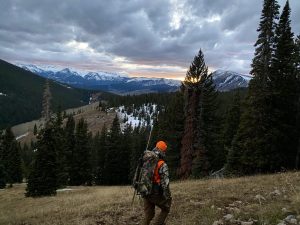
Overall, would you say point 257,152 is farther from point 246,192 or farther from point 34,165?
point 34,165

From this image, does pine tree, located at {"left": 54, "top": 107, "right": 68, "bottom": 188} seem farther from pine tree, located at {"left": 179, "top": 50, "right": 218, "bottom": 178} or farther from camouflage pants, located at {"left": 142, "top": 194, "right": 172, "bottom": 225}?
camouflage pants, located at {"left": 142, "top": 194, "right": 172, "bottom": 225}

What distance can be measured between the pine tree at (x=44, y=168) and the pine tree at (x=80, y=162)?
86.0ft

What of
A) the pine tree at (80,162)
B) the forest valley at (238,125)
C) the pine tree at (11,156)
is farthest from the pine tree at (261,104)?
the pine tree at (11,156)

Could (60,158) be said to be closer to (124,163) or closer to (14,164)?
(124,163)

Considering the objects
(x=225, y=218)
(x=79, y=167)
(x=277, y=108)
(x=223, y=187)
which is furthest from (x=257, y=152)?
(x=79, y=167)

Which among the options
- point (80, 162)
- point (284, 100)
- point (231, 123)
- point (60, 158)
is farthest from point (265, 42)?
point (80, 162)

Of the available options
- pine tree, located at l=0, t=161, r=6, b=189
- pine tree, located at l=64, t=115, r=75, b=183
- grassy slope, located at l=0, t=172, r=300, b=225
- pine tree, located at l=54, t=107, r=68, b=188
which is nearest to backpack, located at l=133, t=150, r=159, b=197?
grassy slope, located at l=0, t=172, r=300, b=225

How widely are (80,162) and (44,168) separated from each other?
27381 millimetres

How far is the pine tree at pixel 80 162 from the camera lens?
6975 centimetres

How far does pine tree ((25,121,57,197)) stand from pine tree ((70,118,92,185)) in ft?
86.0

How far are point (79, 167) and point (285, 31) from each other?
46.3m

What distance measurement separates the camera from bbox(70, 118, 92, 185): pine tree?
69750 millimetres

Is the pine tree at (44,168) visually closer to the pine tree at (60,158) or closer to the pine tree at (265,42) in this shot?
the pine tree at (60,158)

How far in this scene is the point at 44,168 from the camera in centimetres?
4291
